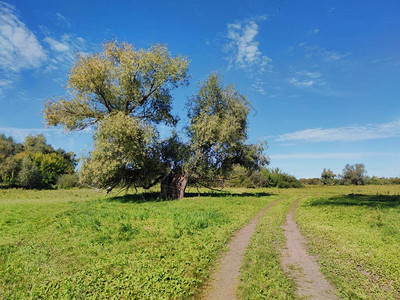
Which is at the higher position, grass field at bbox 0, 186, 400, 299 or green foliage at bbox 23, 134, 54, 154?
green foliage at bbox 23, 134, 54, 154

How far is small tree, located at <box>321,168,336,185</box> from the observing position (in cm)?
11796

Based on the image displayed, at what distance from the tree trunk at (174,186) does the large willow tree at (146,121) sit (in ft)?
0.43

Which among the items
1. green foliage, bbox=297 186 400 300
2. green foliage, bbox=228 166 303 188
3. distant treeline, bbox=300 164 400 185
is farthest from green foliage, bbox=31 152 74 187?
distant treeline, bbox=300 164 400 185

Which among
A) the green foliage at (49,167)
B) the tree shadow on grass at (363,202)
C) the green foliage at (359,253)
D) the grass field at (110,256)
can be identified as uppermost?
the green foliage at (49,167)

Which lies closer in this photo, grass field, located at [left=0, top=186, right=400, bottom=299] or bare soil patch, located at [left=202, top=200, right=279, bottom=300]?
bare soil patch, located at [left=202, top=200, right=279, bottom=300]

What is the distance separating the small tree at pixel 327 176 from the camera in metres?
118

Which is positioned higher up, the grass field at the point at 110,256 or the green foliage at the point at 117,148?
the green foliage at the point at 117,148

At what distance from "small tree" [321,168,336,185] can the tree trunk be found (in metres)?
104

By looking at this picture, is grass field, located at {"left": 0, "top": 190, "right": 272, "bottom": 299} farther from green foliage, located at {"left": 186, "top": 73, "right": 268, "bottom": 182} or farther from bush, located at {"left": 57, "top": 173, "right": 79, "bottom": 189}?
bush, located at {"left": 57, "top": 173, "right": 79, "bottom": 189}

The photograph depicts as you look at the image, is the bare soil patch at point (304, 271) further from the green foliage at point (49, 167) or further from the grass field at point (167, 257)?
the green foliage at point (49, 167)

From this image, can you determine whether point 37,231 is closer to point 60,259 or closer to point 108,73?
point 60,259

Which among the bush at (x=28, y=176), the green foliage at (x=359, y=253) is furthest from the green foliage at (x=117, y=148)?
the bush at (x=28, y=176)

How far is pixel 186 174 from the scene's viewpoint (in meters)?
32.7

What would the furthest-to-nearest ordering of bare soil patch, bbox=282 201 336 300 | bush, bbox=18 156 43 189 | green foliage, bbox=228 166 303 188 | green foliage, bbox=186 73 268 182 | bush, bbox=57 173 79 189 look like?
green foliage, bbox=228 166 303 188
bush, bbox=57 173 79 189
bush, bbox=18 156 43 189
green foliage, bbox=186 73 268 182
bare soil patch, bbox=282 201 336 300
